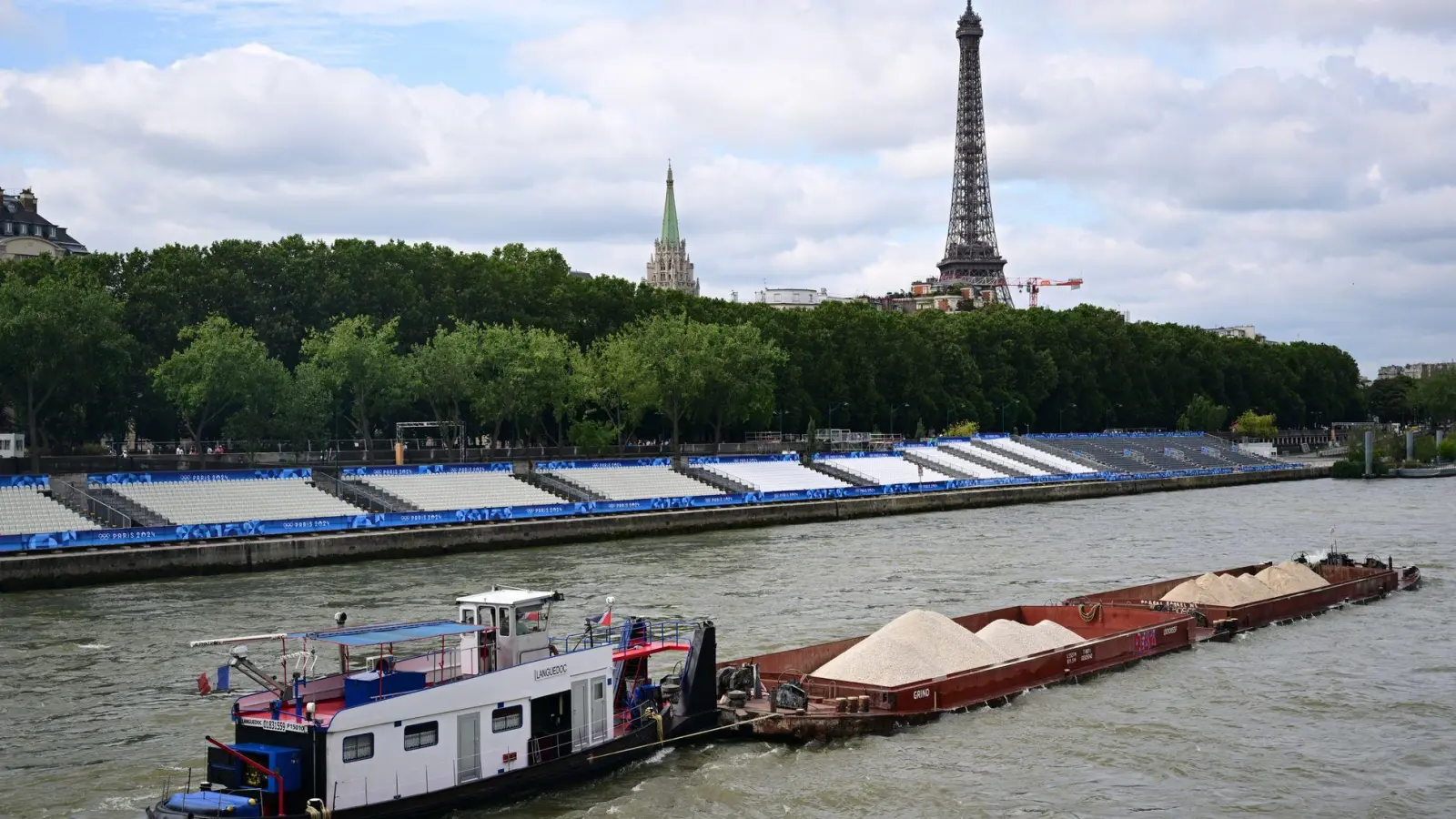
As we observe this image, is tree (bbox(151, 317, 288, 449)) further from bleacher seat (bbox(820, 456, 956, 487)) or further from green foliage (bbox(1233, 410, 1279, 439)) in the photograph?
green foliage (bbox(1233, 410, 1279, 439))

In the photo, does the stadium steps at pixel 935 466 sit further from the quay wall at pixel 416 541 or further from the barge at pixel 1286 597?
the barge at pixel 1286 597

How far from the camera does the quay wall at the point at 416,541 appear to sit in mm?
48375

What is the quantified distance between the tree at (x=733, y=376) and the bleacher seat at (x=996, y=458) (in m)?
15.0

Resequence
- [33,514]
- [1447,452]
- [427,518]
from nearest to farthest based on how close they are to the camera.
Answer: [33,514], [427,518], [1447,452]

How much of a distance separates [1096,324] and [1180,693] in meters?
126

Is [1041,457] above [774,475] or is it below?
above

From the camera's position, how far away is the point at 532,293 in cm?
10319

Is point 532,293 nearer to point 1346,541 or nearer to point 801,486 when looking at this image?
point 801,486

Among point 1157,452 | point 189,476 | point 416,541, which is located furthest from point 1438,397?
point 189,476

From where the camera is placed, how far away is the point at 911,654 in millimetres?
30781

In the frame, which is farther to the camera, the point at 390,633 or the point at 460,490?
the point at 460,490

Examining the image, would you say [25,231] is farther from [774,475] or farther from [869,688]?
[869,688]

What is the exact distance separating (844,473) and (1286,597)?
49.8 meters

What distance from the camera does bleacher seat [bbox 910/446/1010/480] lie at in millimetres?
99738
